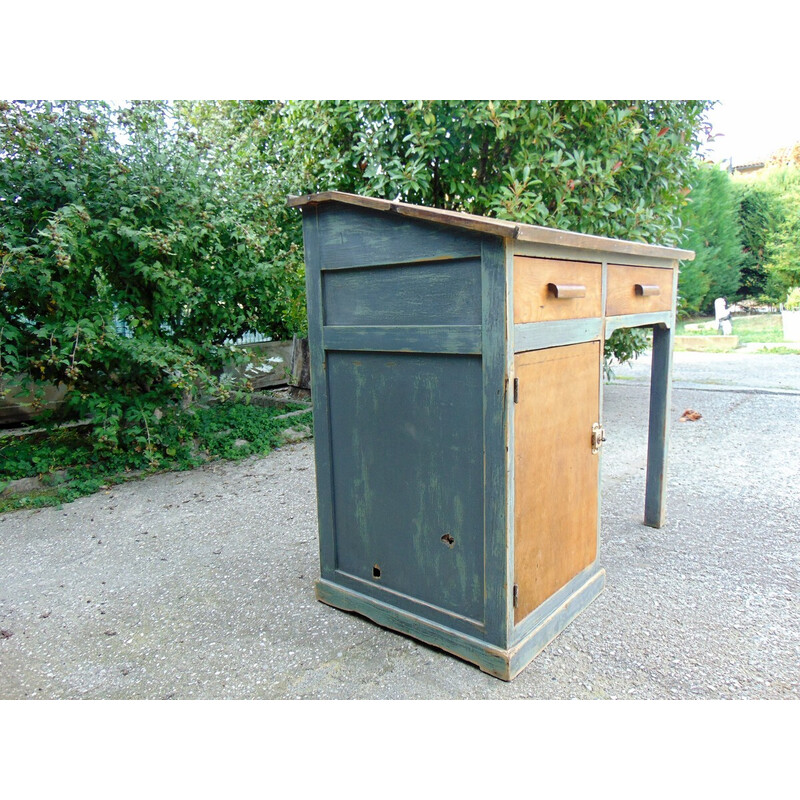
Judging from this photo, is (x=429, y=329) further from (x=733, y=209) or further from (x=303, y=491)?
(x=733, y=209)

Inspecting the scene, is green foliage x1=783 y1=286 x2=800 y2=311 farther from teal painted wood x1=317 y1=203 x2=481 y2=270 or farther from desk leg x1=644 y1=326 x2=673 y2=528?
teal painted wood x1=317 y1=203 x2=481 y2=270

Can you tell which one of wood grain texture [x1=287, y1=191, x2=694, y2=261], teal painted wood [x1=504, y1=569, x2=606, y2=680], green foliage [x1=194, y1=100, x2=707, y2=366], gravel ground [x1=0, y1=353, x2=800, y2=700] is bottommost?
gravel ground [x1=0, y1=353, x2=800, y2=700]

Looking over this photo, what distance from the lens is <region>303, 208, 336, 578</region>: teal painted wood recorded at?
8.07 feet

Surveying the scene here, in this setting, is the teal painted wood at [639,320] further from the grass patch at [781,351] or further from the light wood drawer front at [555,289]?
the grass patch at [781,351]

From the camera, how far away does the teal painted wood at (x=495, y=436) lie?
1.95 meters

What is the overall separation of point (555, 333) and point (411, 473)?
73 cm

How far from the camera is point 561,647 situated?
2344mm

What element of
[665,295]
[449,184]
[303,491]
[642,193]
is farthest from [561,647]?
[642,193]

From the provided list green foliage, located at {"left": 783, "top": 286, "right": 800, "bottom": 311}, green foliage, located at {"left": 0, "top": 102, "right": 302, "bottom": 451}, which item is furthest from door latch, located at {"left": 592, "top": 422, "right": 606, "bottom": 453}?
green foliage, located at {"left": 783, "top": 286, "right": 800, "bottom": 311}

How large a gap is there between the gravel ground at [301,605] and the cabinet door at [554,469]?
28cm

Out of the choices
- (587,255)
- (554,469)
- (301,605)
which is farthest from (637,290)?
(301,605)

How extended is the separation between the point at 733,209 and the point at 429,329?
1736 cm

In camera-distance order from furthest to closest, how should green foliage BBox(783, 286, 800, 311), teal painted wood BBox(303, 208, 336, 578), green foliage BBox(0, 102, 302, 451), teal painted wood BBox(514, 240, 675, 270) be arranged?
green foliage BBox(783, 286, 800, 311) → green foliage BBox(0, 102, 302, 451) → teal painted wood BBox(303, 208, 336, 578) → teal painted wood BBox(514, 240, 675, 270)

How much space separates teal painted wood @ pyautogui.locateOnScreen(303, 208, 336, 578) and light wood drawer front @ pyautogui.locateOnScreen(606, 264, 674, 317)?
1.19 metres
